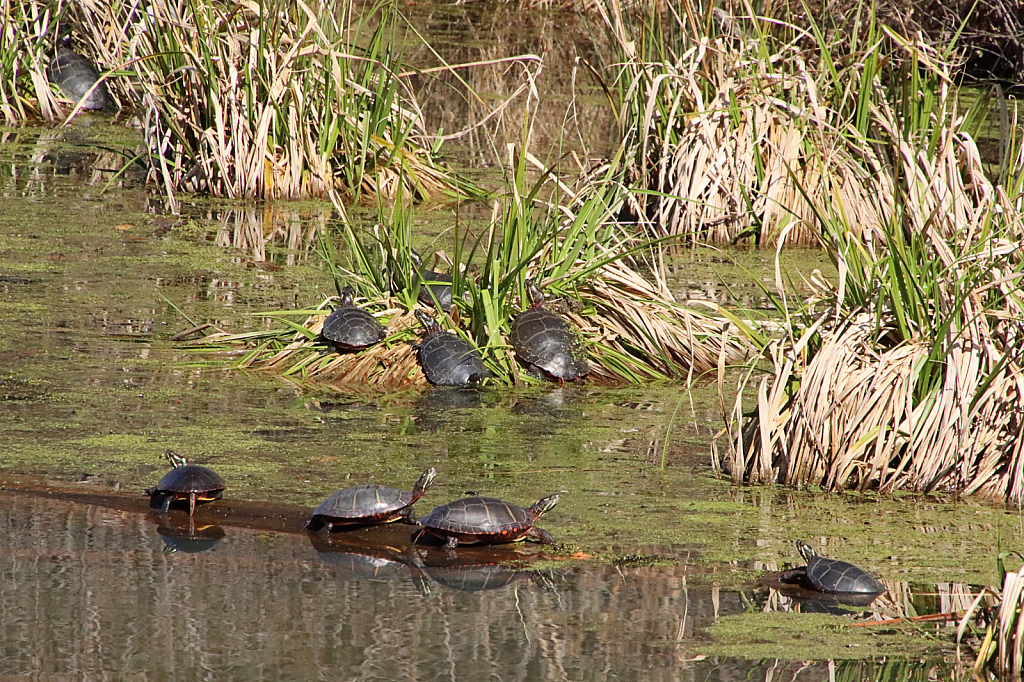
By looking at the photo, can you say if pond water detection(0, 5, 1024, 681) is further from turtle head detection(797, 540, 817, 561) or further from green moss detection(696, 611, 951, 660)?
turtle head detection(797, 540, 817, 561)

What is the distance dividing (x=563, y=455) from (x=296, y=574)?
1.33 meters

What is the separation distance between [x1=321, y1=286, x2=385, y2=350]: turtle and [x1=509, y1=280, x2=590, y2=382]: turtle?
2.00 feet

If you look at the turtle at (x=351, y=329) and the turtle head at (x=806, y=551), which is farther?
the turtle at (x=351, y=329)

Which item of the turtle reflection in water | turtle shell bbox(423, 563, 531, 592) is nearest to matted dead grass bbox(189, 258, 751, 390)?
the turtle reflection in water

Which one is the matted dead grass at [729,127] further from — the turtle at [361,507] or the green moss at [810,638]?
the green moss at [810,638]

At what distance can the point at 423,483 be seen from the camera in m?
3.97

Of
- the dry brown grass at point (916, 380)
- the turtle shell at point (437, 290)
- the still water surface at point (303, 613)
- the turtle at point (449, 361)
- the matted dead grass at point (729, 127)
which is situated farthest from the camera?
the matted dead grass at point (729, 127)

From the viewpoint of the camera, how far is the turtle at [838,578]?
336 cm

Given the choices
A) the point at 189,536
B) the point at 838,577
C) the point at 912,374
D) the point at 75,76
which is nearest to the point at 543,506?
the point at 838,577

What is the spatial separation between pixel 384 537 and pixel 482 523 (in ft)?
1.29

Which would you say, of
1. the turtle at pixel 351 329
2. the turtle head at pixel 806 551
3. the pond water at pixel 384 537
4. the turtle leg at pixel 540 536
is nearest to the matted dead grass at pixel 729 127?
the pond water at pixel 384 537

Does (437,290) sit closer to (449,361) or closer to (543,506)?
(449,361)

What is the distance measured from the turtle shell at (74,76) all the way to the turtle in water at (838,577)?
8.58 meters

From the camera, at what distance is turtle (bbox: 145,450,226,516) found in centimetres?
385
